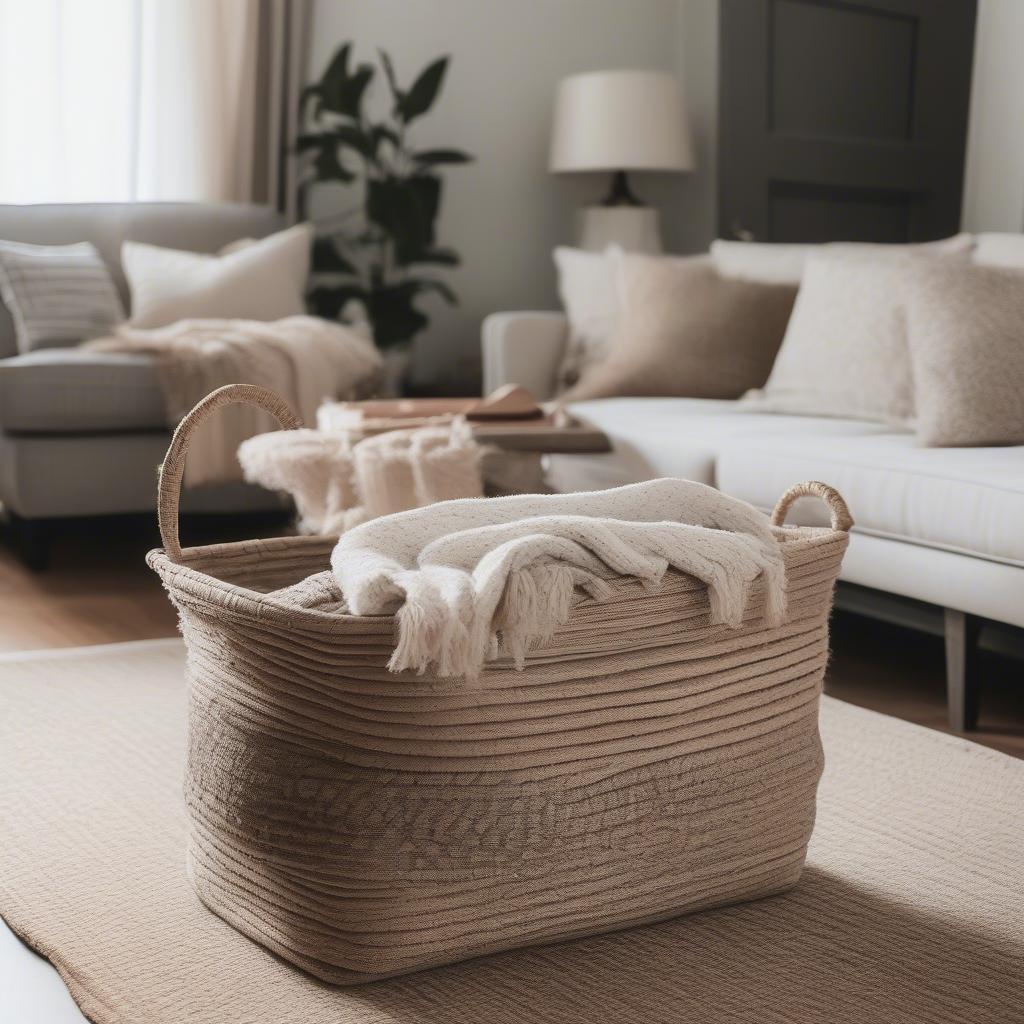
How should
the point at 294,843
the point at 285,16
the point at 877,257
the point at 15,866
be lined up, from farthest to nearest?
the point at 285,16
the point at 877,257
the point at 15,866
the point at 294,843

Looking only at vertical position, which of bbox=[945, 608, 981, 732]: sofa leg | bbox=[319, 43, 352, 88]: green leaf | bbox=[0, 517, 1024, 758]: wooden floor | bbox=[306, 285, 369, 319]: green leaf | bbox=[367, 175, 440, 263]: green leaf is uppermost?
bbox=[319, 43, 352, 88]: green leaf

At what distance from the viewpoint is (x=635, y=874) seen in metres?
1.29

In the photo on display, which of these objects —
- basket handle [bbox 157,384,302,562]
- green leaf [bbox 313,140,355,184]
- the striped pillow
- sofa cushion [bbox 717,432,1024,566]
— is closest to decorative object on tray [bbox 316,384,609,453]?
sofa cushion [bbox 717,432,1024,566]

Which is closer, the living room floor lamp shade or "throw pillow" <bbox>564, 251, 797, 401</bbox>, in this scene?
"throw pillow" <bbox>564, 251, 797, 401</bbox>

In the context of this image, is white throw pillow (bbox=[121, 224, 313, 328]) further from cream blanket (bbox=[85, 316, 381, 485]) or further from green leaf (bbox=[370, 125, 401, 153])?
green leaf (bbox=[370, 125, 401, 153])

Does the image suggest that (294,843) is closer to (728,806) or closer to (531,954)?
(531,954)

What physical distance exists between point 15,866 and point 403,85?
11.8 ft

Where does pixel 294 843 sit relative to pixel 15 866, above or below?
above

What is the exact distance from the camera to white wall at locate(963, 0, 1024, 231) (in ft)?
13.9

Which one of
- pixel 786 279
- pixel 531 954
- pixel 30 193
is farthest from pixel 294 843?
pixel 30 193

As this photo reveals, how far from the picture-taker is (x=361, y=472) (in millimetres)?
2309

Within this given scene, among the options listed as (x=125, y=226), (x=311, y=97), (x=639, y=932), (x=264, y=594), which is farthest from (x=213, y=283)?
(x=639, y=932)

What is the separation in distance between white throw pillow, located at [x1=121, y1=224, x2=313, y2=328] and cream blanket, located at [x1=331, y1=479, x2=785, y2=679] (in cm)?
245

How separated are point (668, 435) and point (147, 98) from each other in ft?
7.89
